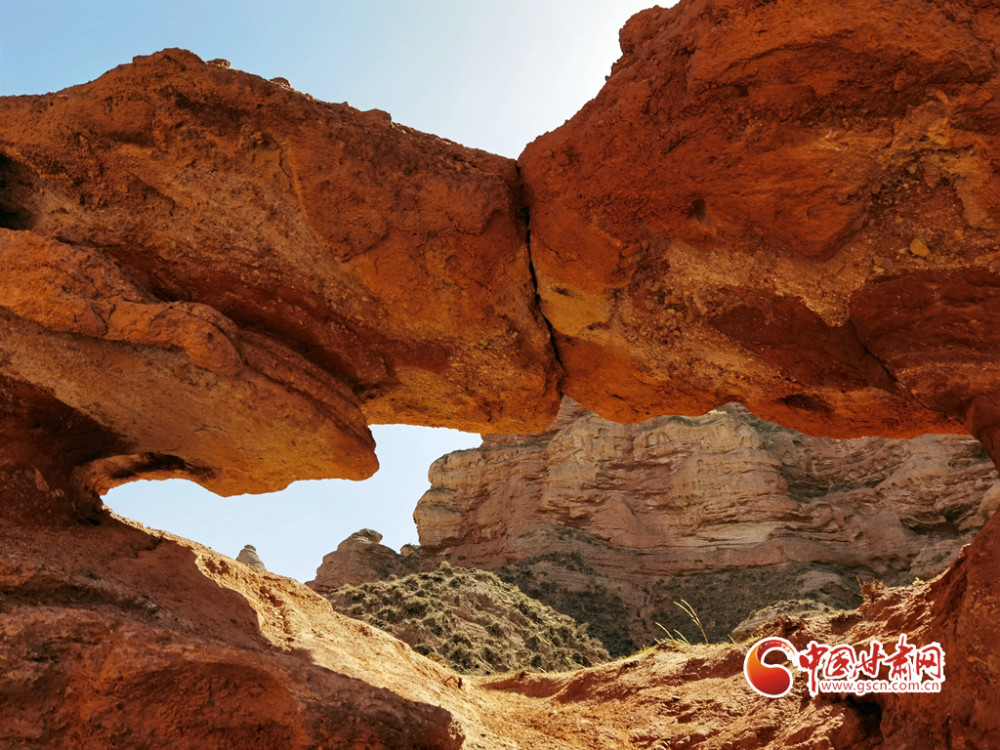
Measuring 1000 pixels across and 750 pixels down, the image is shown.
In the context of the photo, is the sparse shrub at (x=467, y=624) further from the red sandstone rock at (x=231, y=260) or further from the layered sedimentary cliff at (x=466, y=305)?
the red sandstone rock at (x=231, y=260)

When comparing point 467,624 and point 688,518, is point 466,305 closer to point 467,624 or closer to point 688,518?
point 467,624

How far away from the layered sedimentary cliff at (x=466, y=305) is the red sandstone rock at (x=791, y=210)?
2 cm

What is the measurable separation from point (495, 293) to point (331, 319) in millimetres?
1633

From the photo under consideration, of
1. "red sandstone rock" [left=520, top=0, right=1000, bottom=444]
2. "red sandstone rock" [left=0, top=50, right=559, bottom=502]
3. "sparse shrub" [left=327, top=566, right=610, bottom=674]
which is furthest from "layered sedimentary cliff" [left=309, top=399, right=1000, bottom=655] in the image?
"red sandstone rock" [left=0, top=50, right=559, bottom=502]

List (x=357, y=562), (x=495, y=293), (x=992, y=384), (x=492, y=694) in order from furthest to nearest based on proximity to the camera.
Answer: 1. (x=357, y=562)
2. (x=492, y=694)
3. (x=495, y=293)
4. (x=992, y=384)

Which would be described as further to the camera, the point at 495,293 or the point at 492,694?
the point at 492,694

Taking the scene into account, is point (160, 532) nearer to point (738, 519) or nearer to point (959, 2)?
point (959, 2)

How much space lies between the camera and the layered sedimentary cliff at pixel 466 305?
4.66 metres

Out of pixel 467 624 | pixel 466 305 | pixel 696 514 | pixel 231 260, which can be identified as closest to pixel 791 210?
pixel 466 305

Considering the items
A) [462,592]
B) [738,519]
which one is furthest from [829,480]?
[462,592]

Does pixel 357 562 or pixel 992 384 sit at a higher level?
pixel 357 562

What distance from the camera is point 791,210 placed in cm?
555

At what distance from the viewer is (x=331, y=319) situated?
7078 millimetres

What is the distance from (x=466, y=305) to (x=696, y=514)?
25.1m
